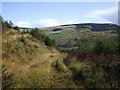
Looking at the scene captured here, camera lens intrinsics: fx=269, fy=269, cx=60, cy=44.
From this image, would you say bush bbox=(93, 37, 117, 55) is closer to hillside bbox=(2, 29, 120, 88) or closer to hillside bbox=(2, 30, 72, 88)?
hillside bbox=(2, 29, 120, 88)

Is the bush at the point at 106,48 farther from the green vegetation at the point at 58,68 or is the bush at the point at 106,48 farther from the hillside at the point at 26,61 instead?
the hillside at the point at 26,61

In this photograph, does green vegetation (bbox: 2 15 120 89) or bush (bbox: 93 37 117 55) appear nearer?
green vegetation (bbox: 2 15 120 89)

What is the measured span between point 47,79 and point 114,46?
8.12 m

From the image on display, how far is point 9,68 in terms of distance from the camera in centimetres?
1641

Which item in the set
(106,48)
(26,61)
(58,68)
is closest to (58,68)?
(58,68)

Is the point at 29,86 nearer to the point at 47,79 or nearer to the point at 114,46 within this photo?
the point at 47,79

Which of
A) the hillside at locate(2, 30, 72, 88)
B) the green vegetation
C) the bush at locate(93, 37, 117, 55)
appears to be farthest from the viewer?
the bush at locate(93, 37, 117, 55)

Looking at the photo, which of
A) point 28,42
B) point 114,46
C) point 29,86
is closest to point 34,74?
point 29,86

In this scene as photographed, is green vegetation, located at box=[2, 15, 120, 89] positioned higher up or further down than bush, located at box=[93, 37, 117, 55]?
further down

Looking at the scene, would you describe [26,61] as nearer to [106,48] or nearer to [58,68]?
[58,68]

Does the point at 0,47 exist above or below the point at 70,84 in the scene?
above

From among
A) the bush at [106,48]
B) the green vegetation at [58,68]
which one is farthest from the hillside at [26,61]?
the bush at [106,48]

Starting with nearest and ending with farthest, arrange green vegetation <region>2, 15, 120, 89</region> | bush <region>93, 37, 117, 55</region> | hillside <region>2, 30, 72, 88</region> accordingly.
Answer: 1. green vegetation <region>2, 15, 120, 89</region>
2. hillside <region>2, 30, 72, 88</region>
3. bush <region>93, 37, 117, 55</region>

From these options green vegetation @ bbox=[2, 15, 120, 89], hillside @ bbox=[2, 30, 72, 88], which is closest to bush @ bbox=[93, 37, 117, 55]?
green vegetation @ bbox=[2, 15, 120, 89]
